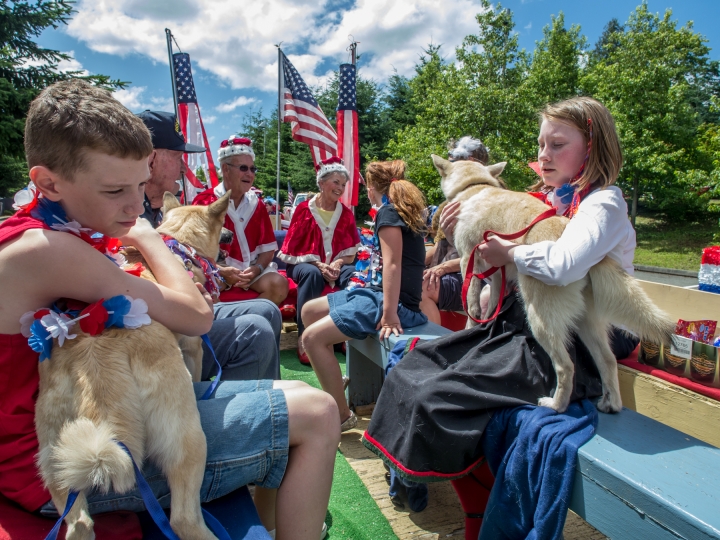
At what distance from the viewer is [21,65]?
14602mm

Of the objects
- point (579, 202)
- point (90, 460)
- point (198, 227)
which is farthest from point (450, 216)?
point (90, 460)

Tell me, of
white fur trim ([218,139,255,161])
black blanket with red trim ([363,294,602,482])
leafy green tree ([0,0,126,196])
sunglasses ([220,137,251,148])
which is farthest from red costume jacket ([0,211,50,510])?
leafy green tree ([0,0,126,196])

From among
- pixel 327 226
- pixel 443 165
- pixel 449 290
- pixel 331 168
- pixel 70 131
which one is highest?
pixel 331 168

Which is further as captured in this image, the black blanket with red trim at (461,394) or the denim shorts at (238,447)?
the black blanket with red trim at (461,394)

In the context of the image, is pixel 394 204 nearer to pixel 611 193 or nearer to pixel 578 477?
pixel 611 193

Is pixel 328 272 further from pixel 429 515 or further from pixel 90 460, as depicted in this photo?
pixel 90 460

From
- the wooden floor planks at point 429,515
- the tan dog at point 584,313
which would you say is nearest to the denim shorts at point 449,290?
the wooden floor planks at point 429,515

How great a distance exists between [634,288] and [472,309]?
913 millimetres

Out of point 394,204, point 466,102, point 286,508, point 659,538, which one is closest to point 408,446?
point 286,508

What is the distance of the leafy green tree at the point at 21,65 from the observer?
44.2 feet

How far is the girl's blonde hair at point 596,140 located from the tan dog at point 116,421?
1.85 meters

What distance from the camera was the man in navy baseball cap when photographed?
2969mm

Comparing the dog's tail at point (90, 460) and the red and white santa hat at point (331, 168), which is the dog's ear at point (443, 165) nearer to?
the red and white santa hat at point (331, 168)

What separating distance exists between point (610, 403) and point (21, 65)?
19.6 m
